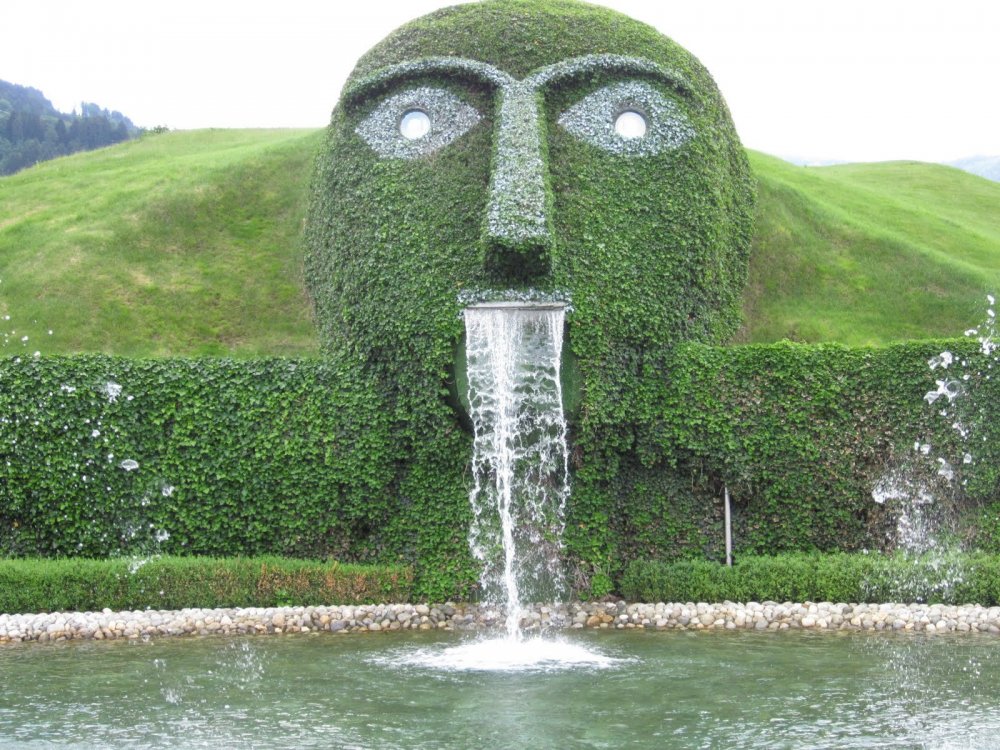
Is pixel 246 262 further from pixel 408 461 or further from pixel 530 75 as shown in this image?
pixel 408 461

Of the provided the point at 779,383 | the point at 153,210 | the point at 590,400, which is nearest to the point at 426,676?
the point at 590,400

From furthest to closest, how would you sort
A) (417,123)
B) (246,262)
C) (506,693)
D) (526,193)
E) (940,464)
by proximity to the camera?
(246,262)
(417,123)
(940,464)
(526,193)
(506,693)

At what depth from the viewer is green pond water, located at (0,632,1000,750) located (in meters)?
8.73

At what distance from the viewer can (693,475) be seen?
49.8ft

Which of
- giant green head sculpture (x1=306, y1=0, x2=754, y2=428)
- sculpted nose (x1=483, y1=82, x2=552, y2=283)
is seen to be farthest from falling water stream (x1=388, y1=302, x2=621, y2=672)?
sculpted nose (x1=483, y1=82, x2=552, y2=283)

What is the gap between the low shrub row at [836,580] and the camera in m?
13.7

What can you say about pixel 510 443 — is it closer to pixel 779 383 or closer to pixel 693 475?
pixel 693 475

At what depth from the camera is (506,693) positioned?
10211mm

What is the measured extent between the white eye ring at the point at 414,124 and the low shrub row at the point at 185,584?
6.24 metres

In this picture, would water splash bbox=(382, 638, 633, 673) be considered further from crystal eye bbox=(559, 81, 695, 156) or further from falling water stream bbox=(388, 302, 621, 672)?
crystal eye bbox=(559, 81, 695, 156)

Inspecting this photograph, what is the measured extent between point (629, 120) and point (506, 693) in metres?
8.94

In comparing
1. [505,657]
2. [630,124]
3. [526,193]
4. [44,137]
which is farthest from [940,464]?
[44,137]

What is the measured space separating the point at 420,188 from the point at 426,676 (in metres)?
7.22

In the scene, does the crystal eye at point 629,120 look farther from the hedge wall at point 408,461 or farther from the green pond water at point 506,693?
the green pond water at point 506,693
